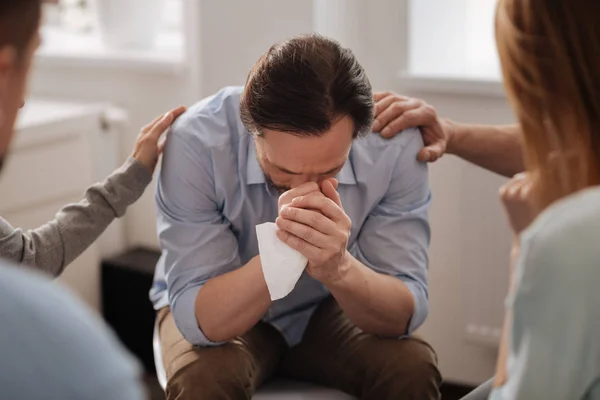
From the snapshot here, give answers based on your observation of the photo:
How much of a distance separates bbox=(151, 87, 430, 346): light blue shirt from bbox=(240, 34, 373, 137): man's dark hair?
0.54ft

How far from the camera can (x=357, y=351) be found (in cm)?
156

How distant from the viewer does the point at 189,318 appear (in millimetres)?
1467

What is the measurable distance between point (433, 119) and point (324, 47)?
0.33 m

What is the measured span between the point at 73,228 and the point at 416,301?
613 mm

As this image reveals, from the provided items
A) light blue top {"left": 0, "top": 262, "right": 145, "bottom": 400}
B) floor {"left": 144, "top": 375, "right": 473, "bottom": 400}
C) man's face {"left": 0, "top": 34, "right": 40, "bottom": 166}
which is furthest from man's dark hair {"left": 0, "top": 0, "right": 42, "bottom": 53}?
floor {"left": 144, "top": 375, "right": 473, "bottom": 400}

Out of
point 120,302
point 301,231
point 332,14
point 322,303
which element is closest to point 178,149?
point 301,231

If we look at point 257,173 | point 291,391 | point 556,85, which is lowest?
point 291,391

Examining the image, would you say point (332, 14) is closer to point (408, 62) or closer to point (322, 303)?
point (408, 62)

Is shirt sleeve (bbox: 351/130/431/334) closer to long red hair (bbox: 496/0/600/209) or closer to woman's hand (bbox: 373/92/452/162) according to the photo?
woman's hand (bbox: 373/92/452/162)

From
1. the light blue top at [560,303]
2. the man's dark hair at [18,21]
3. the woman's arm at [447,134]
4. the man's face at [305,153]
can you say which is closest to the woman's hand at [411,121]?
the woman's arm at [447,134]

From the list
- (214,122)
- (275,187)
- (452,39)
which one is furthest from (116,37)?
(275,187)

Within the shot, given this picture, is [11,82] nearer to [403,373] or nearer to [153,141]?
[153,141]

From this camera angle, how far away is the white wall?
6.76 feet

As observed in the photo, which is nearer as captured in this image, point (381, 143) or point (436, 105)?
point (381, 143)
